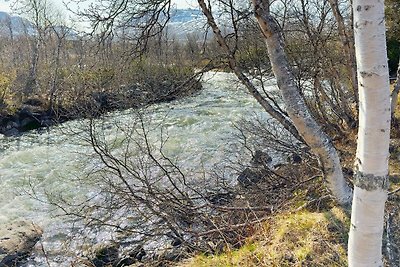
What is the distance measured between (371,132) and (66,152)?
9.92 meters

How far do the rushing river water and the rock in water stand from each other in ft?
0.70

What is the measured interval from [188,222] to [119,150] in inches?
199

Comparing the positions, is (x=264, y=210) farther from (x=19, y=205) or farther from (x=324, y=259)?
(x=19, y=205)

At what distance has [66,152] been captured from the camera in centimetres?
1066

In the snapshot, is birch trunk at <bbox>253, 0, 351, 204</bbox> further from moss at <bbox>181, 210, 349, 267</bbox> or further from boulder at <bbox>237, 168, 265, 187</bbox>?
boulder at <bbox>237, 168, 265, 187</bbox>

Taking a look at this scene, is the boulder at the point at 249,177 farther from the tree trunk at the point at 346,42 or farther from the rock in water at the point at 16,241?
the rock in water at the point at 16,241

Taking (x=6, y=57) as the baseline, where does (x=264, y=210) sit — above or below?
below

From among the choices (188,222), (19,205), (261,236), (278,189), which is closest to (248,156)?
Result: (278,189)

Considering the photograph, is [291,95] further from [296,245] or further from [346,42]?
[346,42]

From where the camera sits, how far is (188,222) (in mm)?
5074

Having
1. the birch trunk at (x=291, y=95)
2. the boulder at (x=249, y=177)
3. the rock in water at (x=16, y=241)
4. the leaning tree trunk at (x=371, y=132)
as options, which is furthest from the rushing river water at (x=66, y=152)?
the leaning tree trunk at (x=371, y=132)

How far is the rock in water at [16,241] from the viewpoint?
20.0ft

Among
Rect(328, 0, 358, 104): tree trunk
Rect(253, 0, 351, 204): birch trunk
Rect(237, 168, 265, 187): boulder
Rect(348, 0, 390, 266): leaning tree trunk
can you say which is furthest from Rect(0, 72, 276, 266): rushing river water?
Rect(348, 0, 390, 266): leaning tree trunk

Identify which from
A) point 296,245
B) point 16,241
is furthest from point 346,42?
point 16,241
